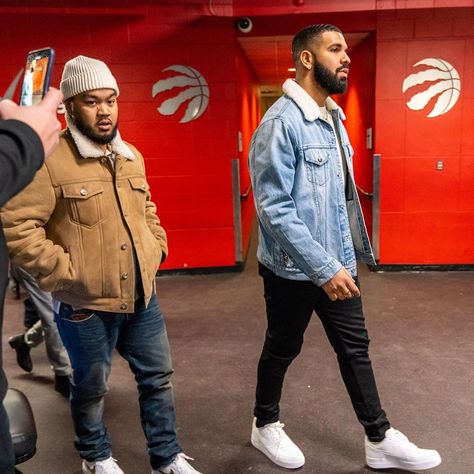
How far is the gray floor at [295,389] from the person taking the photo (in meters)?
2.18

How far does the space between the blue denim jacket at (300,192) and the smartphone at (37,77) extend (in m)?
0.81

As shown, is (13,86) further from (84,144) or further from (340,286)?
(340,286)

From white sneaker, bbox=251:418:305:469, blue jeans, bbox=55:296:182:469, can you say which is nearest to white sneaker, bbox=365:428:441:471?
white sneaker, bbox=251:418:305:469

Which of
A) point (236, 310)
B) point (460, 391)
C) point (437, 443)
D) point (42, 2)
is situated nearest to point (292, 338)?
point (437, 443)

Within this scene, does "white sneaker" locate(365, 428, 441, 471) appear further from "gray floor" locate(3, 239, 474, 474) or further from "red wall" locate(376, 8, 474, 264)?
"red wall" locate(376, 8, 474, 264)

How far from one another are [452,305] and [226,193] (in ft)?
7.30

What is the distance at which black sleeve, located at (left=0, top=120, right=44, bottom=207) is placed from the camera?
0.84 metres

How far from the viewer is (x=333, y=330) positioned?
1972 mm

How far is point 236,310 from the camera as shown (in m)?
3.99

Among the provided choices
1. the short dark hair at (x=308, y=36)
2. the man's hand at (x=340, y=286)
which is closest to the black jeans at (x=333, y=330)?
the man's hand at (x=340, y=286)

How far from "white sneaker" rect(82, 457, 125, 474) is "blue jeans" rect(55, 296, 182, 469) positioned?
0.02 metres

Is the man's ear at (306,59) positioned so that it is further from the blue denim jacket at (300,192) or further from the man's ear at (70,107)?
the man's ear at (70,107)

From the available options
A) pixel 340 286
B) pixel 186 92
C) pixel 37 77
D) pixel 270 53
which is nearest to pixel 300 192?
pixel 340 286


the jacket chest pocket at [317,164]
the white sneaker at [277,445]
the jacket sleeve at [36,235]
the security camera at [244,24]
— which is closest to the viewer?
the jacket sleeve at [36,235]
